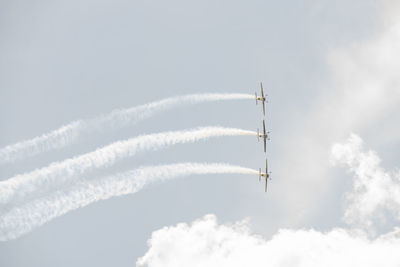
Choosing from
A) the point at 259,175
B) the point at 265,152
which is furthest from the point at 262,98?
the point at 259,175

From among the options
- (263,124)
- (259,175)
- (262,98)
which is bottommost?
(259,175)

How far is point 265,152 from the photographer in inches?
2928

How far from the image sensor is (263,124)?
7488 centimetres

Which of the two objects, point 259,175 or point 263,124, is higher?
point 263,124

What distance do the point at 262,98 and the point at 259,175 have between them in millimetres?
17639

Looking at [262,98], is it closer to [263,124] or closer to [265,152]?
[263,124]

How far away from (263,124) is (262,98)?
606 cm

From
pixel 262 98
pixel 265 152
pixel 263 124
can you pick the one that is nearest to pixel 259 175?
pixel 265 152

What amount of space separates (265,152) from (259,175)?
5381 mm

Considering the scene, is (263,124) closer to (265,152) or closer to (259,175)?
(265,152)

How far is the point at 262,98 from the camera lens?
248 feet

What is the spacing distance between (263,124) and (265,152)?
6.39 meters

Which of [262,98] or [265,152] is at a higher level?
[262,98]

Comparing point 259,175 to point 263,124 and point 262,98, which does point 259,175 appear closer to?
point 263,124
